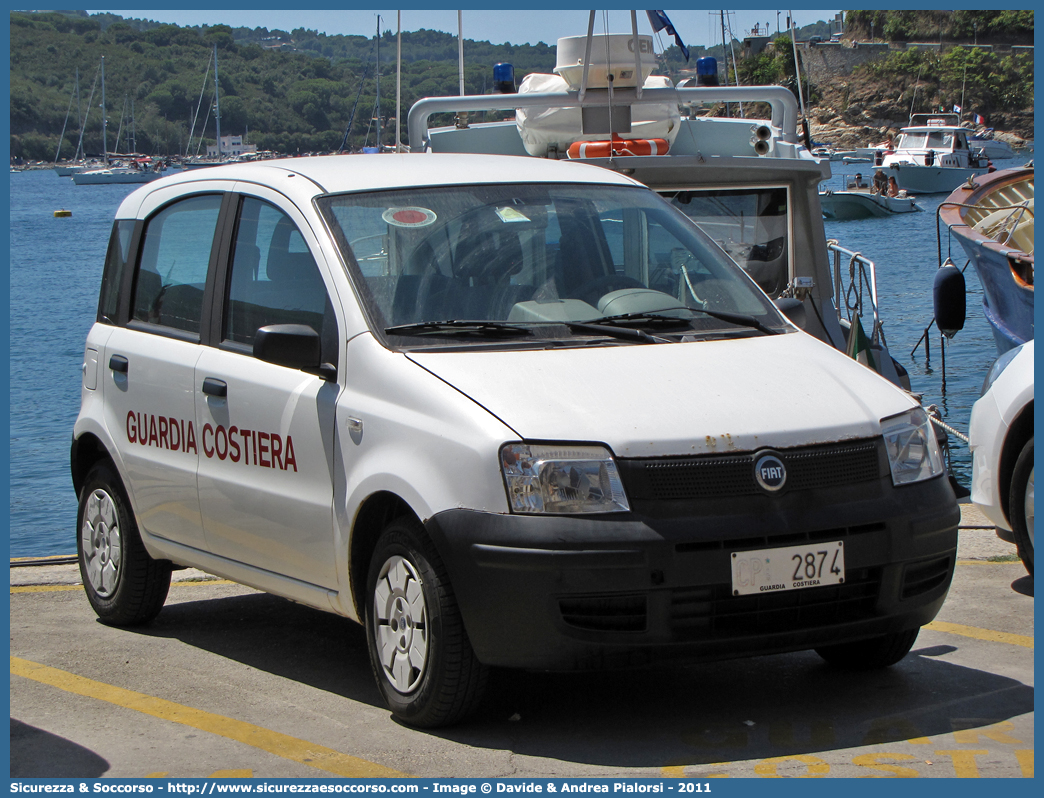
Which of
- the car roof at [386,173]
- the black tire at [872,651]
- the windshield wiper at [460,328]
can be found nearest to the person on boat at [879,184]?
the car roof at [386,173]

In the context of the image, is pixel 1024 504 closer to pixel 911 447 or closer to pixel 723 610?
pixel 911 447

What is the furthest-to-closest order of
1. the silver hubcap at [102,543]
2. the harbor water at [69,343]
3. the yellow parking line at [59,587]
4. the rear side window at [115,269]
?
the harbor water at [69,343] < the yellow parking line at [59,587] < the rear side window at [115,269] < the silver hubcap at [102,543]

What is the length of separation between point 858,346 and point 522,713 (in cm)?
614

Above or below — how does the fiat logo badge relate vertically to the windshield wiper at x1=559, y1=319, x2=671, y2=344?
below

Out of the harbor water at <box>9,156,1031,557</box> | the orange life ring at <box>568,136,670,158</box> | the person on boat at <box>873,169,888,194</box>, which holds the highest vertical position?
the person on boat at <box>873,169,888,194</box>

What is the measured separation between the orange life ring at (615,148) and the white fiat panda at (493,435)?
3.78 metres

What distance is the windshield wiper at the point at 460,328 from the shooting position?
4.89m

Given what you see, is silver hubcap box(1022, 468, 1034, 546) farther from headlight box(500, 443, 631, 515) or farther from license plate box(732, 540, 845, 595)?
headlight box(500, 443, 631, 515)

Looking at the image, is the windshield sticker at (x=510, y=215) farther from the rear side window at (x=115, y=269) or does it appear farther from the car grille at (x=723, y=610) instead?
the rear side window at (x=115, y=269)

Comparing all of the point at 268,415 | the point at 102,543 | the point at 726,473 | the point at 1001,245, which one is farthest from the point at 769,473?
the point at 1001,245

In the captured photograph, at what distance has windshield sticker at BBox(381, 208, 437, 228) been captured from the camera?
528 cm

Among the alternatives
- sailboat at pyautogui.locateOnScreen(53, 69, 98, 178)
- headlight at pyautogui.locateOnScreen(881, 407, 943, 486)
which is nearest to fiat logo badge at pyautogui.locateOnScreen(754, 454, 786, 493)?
headlight at pyautogui.locateOnScreen(881, 407, 943, 486)

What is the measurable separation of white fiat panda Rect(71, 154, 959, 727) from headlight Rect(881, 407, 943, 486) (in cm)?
1

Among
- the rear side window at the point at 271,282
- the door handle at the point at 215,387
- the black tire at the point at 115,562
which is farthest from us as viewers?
the black tire at the point at 115,562
